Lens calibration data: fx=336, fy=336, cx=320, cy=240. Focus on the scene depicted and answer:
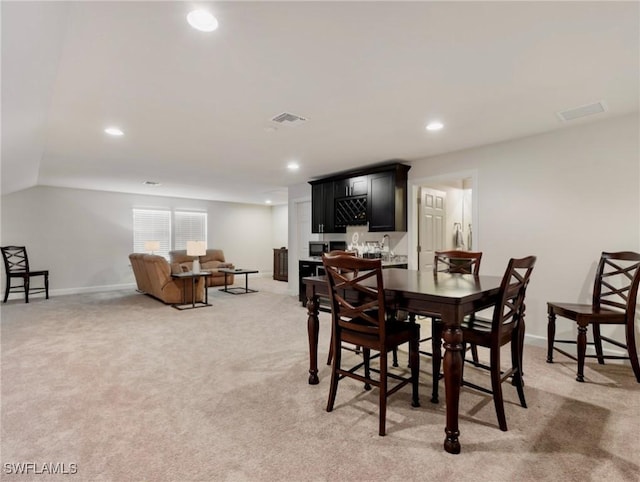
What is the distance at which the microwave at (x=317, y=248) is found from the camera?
20.8 ft

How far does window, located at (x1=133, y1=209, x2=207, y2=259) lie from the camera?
27.7ft

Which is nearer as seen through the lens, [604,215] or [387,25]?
[387,25]

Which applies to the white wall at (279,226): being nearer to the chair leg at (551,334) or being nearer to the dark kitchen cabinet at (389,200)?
the dark kitchen cabinet at (389,200)

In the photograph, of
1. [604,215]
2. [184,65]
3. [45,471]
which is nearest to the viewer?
[45,471]

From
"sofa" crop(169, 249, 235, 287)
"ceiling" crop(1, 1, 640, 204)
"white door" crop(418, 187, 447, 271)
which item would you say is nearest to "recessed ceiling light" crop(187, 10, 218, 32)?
"ceiling" crop(1, 1, 640, 204)

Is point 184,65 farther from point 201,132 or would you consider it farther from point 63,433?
point 63,433

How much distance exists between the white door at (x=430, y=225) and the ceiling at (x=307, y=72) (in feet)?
4.37

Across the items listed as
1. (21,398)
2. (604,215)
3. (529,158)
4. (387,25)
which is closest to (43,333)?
(21,398)

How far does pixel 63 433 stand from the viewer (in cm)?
202

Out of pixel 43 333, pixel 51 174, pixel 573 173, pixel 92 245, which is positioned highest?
pixel 51 174

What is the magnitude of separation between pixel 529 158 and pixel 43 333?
6171mm

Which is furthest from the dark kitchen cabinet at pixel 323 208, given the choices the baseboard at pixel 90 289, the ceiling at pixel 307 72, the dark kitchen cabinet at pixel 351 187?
the baseboard at pixel 90 289

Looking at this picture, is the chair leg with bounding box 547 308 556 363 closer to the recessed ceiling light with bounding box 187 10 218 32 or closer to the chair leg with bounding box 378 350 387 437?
the chair leg with bounding box 378 350 387 437

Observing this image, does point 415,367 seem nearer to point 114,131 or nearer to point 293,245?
point 114,131
